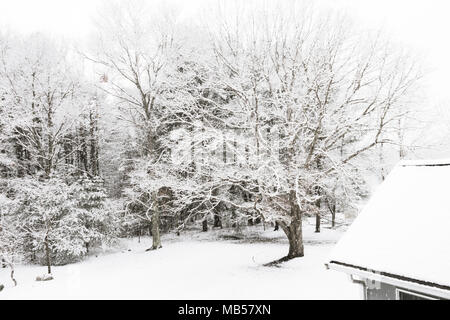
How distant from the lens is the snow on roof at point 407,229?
216 inches

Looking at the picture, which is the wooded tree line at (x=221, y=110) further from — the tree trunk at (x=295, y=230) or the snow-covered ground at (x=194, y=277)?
the snow-covered ground at (x=194, y=277)

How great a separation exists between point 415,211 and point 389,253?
103 cm

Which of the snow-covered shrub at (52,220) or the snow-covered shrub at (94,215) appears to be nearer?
the snow-covered shrub at (52,220)

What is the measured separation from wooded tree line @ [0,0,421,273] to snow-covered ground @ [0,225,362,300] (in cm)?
159

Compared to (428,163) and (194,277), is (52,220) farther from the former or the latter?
(428,163)

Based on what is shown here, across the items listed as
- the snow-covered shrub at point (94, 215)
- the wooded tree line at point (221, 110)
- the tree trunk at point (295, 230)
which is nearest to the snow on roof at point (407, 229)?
the wooded tree line at point (221, 110)

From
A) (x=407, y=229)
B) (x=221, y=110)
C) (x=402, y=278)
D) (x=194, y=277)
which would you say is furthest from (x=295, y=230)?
(x=402, y=278)

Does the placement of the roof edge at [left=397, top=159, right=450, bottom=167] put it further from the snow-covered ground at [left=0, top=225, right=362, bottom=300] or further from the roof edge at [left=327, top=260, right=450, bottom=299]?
the snow-covered ground at [left=0, top=225, right=362, bottom=300]

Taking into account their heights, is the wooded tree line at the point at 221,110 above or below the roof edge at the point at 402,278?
above

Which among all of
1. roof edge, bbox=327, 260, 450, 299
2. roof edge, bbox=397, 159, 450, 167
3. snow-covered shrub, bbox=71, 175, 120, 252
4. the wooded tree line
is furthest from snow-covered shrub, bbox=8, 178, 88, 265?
roof edge, bbox=397, 159, 450, 167

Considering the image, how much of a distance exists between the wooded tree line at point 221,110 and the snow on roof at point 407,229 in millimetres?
4324

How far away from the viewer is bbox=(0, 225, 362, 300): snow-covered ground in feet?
36.3
